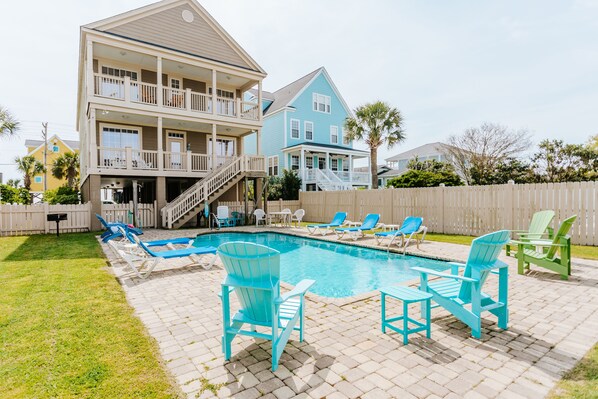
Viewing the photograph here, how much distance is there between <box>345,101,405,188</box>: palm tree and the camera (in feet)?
76.7

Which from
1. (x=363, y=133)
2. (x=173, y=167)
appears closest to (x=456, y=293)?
(x=173, y=167)

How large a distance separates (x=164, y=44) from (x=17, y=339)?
58.1 feet

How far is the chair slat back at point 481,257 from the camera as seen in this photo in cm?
363

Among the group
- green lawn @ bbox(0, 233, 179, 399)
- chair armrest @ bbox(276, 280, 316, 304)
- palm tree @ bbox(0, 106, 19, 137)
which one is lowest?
green lawn @ bbox(0, 233, 179, 399)

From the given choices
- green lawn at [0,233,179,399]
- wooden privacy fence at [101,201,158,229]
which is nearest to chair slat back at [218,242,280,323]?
green lawn at [0,233,179,399]

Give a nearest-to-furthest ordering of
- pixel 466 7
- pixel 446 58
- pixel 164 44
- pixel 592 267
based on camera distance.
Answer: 1. pixel 592 267
2. pixel 466 7
3. pixel 446 58
4. pixel 164 44

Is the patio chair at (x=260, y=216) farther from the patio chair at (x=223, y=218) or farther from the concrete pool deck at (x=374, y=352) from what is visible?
the concrete pool deck at (x=374, y=352)

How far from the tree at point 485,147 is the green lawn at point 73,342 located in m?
27.7

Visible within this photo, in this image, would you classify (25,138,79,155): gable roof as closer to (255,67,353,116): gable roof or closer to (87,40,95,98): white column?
(255,67,353,116): gable roof

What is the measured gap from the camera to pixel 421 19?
10.0 metres

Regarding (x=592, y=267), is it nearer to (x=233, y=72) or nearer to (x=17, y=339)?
(x=17, y=339)

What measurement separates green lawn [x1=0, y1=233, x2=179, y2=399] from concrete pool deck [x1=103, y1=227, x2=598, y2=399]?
26 centimetres

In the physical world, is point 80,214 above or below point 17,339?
above

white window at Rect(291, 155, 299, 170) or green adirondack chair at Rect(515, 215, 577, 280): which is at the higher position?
white window at Rect(291, 155, 299, 170)
